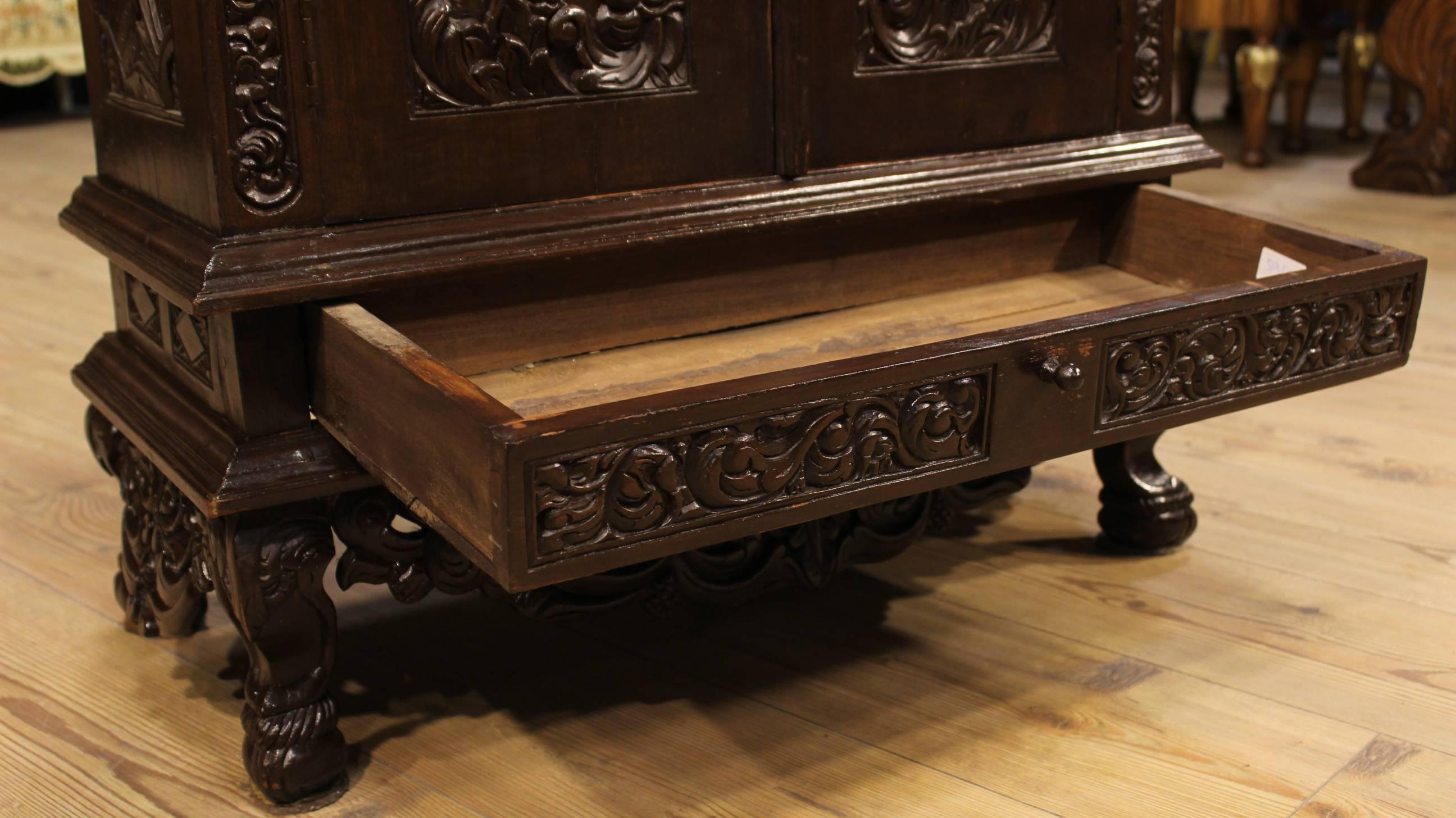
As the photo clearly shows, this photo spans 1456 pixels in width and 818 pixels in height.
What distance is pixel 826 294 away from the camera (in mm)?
1572

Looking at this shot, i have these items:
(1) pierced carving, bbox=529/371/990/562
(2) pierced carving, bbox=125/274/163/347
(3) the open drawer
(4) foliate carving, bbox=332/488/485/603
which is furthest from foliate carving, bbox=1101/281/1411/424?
(2) pierced carving, bbox=125/274/163/347

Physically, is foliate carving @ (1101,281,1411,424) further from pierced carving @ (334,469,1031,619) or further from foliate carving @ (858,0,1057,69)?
foliate carving @ (858,0,1057,69)

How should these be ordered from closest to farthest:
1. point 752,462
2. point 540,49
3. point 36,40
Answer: point 752,462 < point 540,49 < point 36,40

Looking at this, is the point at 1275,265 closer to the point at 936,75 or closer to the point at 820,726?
the point at 936,75

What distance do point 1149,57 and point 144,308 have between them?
3.68ft

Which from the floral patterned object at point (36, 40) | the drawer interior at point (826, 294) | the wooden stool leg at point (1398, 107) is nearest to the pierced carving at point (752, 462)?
the drawer interior at point (826, 294)

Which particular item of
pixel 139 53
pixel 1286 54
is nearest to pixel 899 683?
pixel 139 53

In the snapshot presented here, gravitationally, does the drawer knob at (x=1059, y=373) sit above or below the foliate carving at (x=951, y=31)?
below

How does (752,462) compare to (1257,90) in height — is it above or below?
above

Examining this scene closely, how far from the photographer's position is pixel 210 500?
1237 millimetres

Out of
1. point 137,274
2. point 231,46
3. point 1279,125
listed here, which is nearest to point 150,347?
point 137,274

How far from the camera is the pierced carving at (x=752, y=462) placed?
997 millimetres

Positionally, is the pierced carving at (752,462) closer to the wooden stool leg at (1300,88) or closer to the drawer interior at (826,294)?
the drawer interior at (826,294)

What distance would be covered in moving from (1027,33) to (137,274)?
3.08ft
